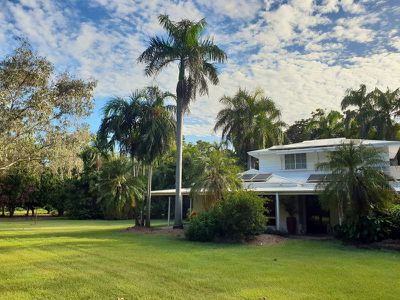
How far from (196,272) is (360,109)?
34.0 meters

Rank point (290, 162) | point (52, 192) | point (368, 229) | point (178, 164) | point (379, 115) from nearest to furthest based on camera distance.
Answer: point (368, 229)
point (178, 164)
point (290, 162)
point (379, 115)
point (52, 192)

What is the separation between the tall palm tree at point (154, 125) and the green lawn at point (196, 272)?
939 centimetres

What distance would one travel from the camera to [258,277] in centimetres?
895

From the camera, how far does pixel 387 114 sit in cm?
3691

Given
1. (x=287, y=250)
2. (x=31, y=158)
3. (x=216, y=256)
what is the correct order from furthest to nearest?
Result: (x=31, y=158) → (x=287, y=250) → (x=216, y=256)

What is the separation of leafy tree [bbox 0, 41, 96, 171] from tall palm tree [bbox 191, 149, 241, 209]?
8078 millimetres

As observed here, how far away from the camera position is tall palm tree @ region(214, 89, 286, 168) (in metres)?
33.8

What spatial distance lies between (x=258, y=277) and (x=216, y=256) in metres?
3.38

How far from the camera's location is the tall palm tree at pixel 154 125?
911 inches

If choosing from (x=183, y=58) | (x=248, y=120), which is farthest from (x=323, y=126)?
(x=183, y=58)

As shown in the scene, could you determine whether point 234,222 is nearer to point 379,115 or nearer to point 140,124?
point 140,124

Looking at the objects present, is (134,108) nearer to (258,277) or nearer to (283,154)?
(283,154)

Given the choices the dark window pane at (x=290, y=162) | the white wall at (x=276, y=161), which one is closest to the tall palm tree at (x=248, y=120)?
the white wall at (x=276, y=161)

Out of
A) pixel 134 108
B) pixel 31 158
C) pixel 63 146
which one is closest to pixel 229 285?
pixel 63 146
